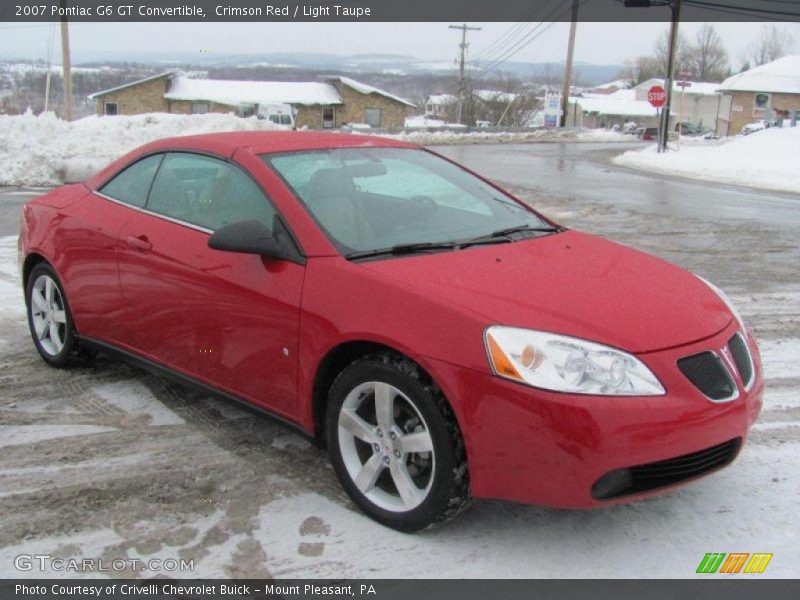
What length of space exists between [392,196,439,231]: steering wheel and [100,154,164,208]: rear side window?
1487 millimetres

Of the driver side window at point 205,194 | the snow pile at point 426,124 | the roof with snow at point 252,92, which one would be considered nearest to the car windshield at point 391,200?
the driver side window at point 205,194

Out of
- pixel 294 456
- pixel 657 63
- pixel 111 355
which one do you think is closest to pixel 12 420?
pixel 111 355

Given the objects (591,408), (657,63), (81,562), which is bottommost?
(81,562)

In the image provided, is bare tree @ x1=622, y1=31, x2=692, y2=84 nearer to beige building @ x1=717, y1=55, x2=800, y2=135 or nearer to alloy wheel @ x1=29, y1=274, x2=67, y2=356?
beige building @ x1=717, y1=55, x2=800, y2=135

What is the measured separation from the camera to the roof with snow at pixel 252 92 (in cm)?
6512

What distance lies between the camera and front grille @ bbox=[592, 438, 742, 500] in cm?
286

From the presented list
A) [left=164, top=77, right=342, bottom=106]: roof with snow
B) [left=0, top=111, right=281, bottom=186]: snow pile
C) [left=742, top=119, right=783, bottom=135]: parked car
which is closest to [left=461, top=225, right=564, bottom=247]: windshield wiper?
[left=0, top=111, right=281, bottom=186]: snow pile

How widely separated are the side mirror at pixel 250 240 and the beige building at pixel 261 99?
61318 mm

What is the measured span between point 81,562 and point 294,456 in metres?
1.14

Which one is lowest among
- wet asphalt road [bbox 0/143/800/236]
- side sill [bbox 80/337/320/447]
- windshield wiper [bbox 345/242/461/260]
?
side sill [bbox 80/337/320/447]

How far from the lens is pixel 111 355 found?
15.2 ft

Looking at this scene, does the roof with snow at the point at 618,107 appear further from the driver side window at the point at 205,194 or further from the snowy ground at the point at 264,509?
the snowy ground at the point at 264,509

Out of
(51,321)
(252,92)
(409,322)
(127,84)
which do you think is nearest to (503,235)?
(409,322)
